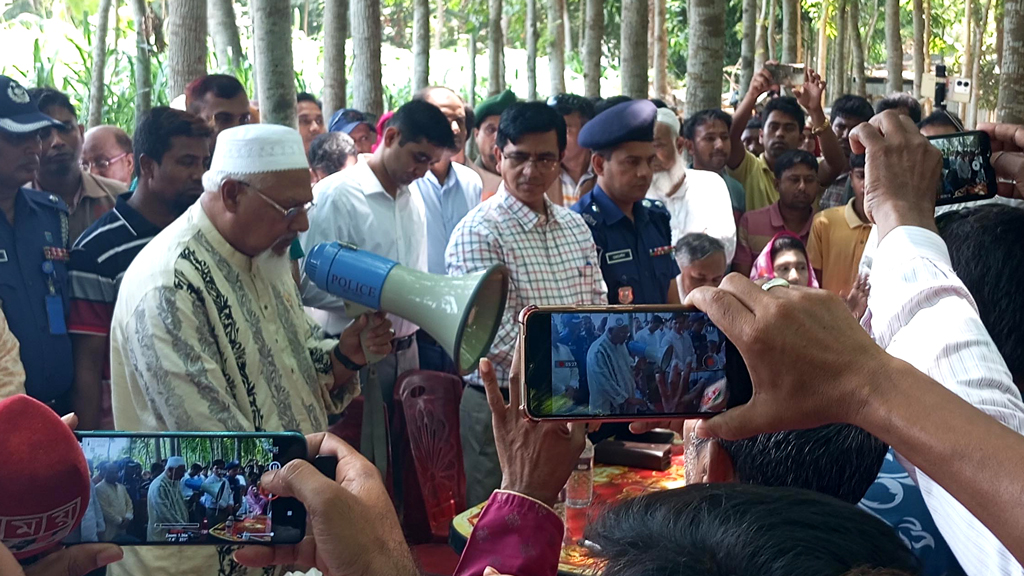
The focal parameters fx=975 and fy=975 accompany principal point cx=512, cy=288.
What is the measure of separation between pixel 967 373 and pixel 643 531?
567 millimetres

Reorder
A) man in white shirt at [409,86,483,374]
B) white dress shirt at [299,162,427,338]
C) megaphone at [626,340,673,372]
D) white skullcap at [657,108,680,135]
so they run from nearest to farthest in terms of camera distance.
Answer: megaphone at [626,340,673,372] < white dress shirt at [299,162,427,338] < man in white shirt at [409,86,483,374] < white skullcap at [657,108,680,135]

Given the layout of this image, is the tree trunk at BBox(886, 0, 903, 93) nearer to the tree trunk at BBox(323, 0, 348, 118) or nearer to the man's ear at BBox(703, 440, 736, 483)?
the tree trunk at BBox(323, 0, 348, 118)

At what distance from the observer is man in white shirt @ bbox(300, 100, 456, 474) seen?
461 centimetres

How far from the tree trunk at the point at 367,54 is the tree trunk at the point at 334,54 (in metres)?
0.15

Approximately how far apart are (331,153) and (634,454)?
3495mm

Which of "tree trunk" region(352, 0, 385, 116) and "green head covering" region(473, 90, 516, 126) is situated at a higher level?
"tree trunk" region(352, 0, 385, 116)

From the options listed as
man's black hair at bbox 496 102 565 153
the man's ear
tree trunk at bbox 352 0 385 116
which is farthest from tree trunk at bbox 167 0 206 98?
the man's ear

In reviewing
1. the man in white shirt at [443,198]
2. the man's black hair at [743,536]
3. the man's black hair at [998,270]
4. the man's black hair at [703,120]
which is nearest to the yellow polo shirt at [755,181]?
the man's black hair at [703,120]

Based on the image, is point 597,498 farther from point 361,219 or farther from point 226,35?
point 226,35

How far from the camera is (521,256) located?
4129mm

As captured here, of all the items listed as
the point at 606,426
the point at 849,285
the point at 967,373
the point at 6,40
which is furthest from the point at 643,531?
the point at 6,40

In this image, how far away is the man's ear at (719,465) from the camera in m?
1.95

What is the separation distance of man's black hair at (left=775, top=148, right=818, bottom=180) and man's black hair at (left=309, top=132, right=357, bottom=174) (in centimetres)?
270

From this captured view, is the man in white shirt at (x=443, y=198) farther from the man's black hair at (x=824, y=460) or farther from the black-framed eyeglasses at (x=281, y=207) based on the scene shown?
the man's black hair at (x=824, y=460)
